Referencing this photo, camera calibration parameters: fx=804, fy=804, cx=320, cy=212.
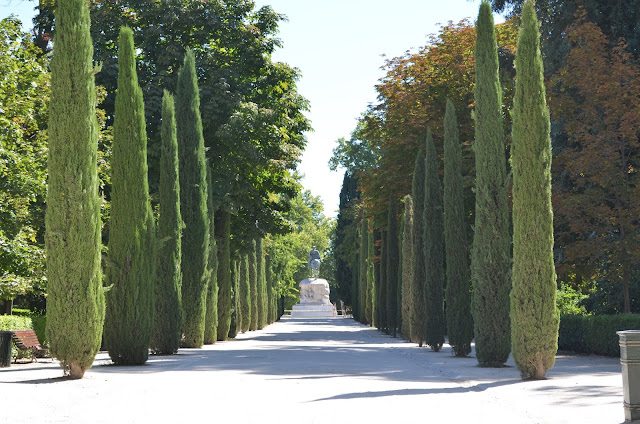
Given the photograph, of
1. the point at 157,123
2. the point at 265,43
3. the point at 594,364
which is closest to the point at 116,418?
the point at 594,364

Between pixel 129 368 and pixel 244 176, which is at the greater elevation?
pixel 244 176

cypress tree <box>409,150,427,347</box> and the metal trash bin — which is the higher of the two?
cypress tree <box>409,150,427,347</box>

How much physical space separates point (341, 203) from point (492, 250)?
66185mm

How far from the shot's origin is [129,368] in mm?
18203

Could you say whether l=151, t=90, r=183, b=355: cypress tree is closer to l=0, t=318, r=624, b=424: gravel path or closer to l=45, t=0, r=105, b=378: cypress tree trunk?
l=0, t=318, r=624, b=424: gravel path

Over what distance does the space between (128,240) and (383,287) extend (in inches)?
1013

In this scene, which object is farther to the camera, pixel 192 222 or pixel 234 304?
pixel 234 304

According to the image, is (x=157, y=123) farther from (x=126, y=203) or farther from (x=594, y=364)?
(x=594, y=364)

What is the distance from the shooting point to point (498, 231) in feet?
59.7

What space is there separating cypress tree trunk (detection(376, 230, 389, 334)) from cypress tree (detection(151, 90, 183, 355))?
18713 mm

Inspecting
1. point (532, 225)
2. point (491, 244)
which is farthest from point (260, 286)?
point (532, 225)

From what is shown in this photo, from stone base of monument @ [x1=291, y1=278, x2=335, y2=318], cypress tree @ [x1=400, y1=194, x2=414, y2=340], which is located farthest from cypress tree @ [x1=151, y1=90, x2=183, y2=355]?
stone base of monument @ [x1=291, y1=278, x2=335, y2=318]

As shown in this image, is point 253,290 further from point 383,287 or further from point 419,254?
point 419,254

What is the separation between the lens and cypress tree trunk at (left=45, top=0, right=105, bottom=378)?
1509 centimetres
